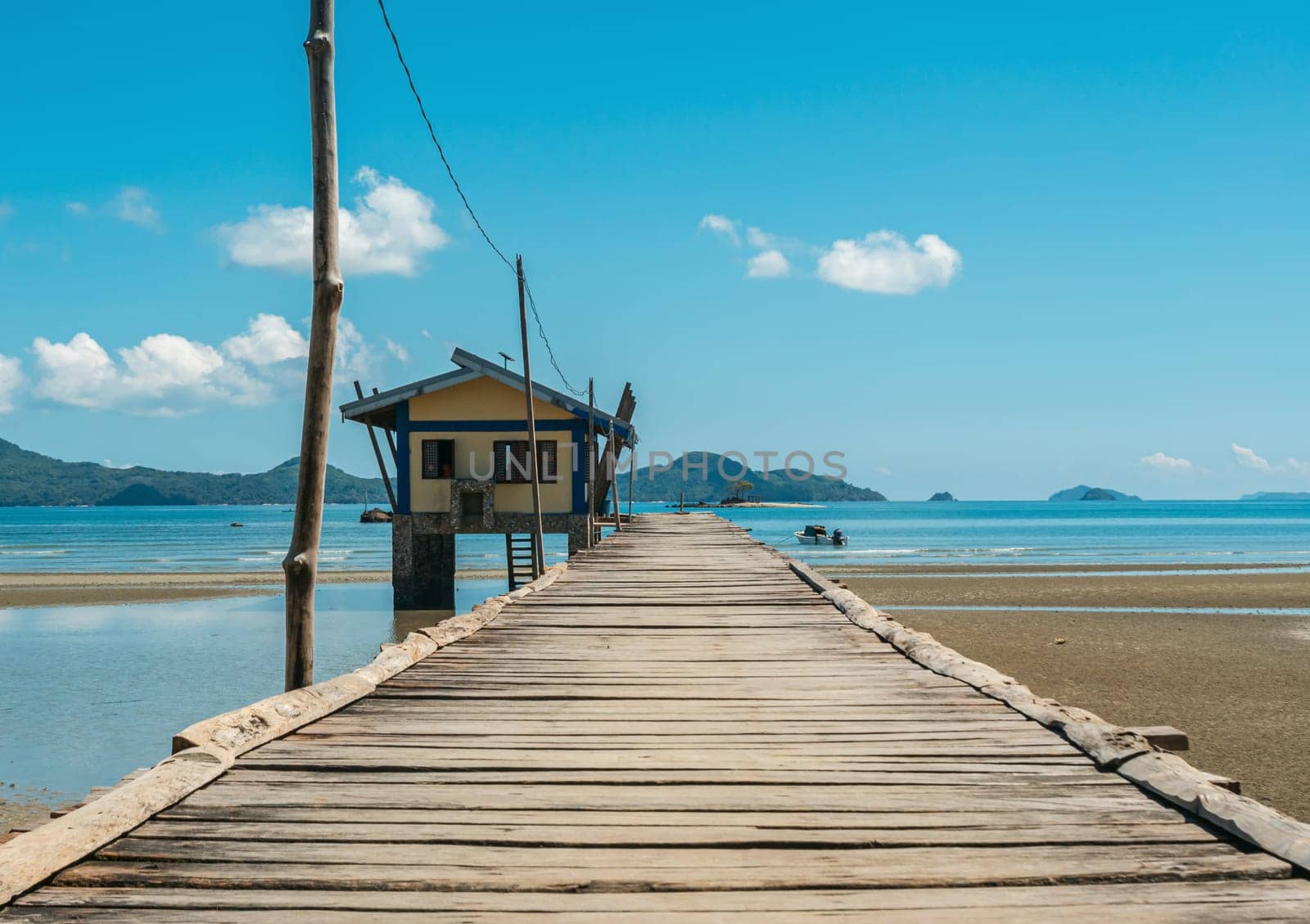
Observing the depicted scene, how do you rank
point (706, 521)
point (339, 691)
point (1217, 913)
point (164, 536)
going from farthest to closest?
1. point (164, 536)
2. point (706, 521)
3. point (339, 691)
4. point (1217, 913)

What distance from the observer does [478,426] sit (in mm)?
23062

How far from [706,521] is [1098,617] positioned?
12695 mm

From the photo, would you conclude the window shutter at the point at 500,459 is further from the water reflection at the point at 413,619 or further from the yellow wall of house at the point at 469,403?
the water reflection at the point at 413,619

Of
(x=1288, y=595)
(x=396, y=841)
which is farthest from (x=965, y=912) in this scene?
(x=1288, y=595)

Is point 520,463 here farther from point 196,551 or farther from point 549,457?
point 196,551

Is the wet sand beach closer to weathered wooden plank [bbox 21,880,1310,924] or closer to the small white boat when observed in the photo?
weathered wooden plank [bbox 21,880,1310,924]

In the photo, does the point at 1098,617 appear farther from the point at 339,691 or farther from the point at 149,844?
the point at 149,844

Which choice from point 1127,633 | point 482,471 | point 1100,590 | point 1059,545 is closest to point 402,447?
point 482,471

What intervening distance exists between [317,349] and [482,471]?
17138mm

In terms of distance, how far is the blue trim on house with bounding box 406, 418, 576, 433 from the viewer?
2298cm

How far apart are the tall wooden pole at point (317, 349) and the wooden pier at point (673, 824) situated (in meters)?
0.97

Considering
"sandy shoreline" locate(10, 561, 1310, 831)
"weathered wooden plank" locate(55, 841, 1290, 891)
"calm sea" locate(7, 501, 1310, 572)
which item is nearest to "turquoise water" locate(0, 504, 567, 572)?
"calm sea" locate(7, 501, 1310, 572)

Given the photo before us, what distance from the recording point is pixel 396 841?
3160 mm

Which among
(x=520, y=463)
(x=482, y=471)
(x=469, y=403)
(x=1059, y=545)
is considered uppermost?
(x=469, y=403)
